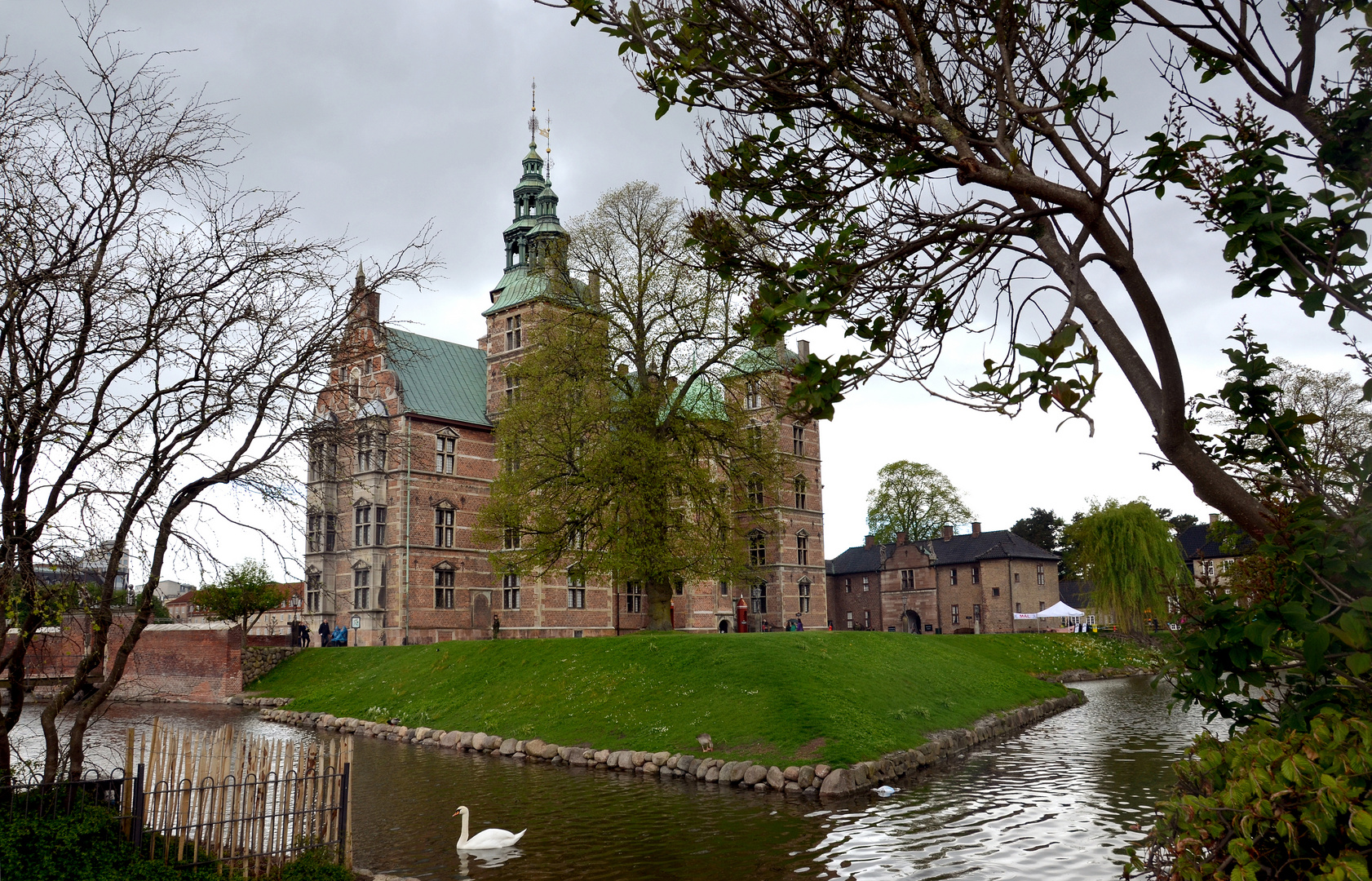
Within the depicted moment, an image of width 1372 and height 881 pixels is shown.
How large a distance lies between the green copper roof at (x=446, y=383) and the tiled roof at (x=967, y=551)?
33.7 meters

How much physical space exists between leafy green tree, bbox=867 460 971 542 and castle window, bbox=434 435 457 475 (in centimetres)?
4441

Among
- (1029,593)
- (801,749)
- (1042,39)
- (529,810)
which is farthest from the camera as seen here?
(1029,593)

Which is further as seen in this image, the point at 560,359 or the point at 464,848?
the point at 560,359

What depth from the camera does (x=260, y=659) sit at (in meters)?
38.6

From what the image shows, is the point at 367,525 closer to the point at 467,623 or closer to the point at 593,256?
the point at 467,623

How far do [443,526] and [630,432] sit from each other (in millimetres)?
18398

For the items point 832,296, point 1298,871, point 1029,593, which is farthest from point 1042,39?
point 1029,593

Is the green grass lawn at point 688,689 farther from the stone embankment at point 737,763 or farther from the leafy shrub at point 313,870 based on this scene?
the leafy shrub at point 313,870

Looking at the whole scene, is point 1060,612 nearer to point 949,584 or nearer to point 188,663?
point 949,584

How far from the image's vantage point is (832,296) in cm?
624

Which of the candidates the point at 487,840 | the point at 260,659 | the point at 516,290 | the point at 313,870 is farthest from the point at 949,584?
the point at 313,870

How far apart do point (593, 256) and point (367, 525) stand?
1890 cm

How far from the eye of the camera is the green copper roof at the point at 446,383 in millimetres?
45844

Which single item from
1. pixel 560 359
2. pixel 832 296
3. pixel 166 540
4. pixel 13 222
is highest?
pixel 560 359
